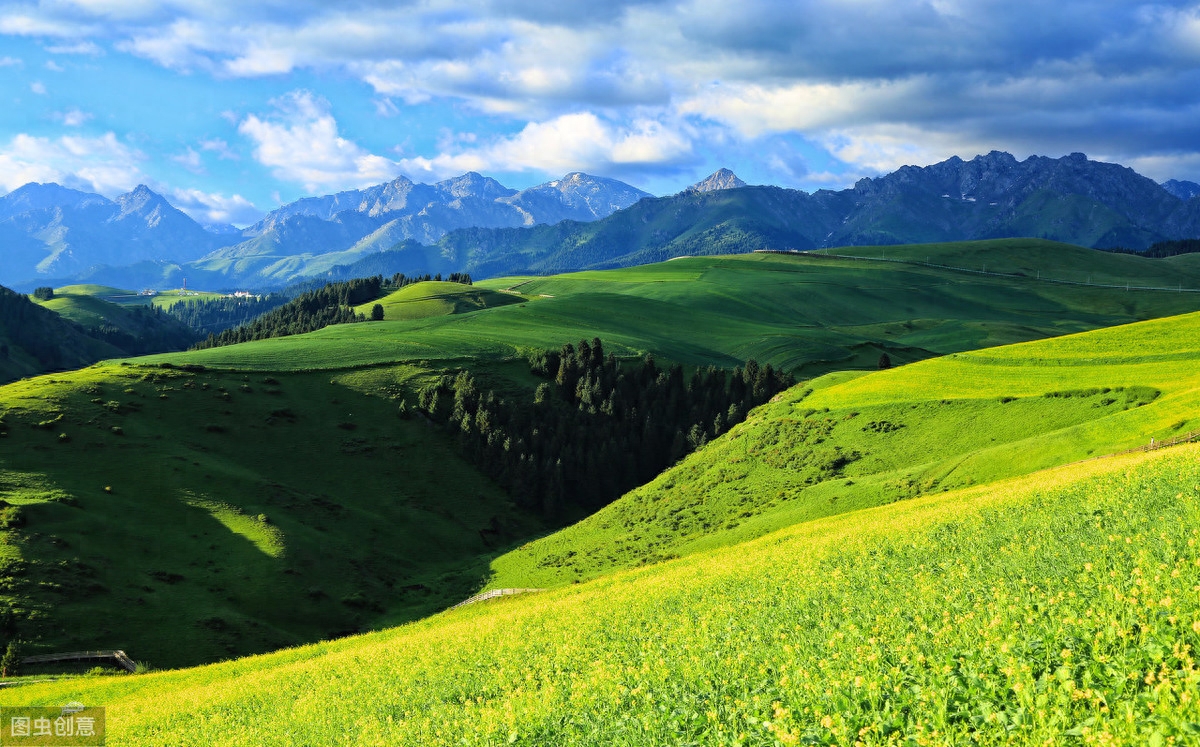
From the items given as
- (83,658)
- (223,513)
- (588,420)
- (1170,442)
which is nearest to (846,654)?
(1170,442)

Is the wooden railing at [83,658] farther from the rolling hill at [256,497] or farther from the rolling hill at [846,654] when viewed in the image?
the rolling hill at [846,654]

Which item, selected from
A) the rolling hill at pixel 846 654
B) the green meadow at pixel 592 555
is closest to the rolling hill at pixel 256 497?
the green meadow at pixel 592 555

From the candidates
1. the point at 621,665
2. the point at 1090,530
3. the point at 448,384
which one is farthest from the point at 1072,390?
the point at 448,384

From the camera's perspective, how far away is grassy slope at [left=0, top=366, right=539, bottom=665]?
7881cm

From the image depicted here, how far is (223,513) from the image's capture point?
106500mm

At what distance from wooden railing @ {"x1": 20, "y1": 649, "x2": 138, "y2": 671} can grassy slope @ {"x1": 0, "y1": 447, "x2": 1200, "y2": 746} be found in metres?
31.6

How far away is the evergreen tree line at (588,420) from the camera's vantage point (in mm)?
156875

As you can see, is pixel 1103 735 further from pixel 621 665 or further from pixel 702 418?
pixel 702 418

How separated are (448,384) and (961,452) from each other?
4689 inches

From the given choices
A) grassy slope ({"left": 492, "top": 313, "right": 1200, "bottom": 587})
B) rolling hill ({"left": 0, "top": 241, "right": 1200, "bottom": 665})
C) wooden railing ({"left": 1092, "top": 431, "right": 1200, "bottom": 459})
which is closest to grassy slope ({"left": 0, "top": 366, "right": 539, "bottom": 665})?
rolling hill ({"left": 0, "top": 241, "right": 1200, "bottom": 665})

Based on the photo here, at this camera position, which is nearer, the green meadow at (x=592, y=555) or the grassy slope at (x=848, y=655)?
the grassy slope at (x=848, y=655)

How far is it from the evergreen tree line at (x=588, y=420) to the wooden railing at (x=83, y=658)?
3375 inches

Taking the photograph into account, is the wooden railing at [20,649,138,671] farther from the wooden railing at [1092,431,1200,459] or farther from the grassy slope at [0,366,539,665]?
the wooden railing at [1092,431,1200,459]

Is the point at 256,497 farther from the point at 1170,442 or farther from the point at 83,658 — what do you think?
the point at 1170,442
